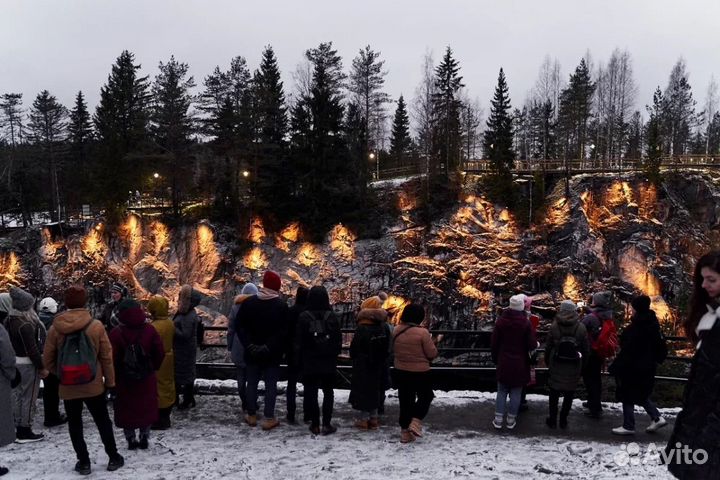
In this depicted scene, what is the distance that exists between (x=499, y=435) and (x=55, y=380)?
6153mm

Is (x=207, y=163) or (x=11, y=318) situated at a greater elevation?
(x=207, y=163)

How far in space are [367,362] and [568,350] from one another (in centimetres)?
271

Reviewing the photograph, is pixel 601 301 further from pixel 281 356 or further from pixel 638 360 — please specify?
pixel 281 356

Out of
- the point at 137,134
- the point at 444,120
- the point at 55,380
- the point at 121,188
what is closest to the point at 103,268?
the point at 121,188

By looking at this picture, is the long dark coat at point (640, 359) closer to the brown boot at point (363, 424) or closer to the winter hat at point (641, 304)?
the winter hat at point (641, 304)

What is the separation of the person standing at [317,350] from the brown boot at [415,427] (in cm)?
104

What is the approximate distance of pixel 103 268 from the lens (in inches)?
1277

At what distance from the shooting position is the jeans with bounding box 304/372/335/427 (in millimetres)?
6010

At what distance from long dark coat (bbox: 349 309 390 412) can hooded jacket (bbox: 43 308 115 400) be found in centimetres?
288

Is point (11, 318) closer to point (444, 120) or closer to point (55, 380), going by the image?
point (55, 380)

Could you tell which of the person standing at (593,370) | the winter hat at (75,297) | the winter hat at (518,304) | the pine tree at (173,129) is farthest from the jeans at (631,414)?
the pine tree at (173,129)

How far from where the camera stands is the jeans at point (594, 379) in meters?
6.60

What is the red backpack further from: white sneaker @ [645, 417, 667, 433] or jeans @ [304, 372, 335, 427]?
jeans @ [304, 372, 335, 427]

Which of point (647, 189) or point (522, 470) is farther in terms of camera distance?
point (647, 189)
